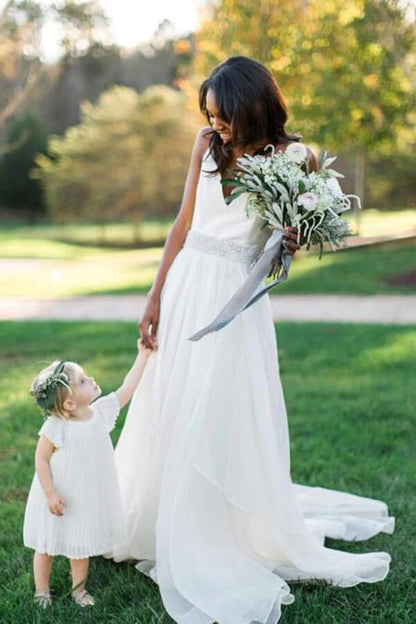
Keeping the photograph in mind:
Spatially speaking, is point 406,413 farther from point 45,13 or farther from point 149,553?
point 45,13

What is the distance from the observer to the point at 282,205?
9.52 ft

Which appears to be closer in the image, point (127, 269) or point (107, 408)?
point (107, 408)

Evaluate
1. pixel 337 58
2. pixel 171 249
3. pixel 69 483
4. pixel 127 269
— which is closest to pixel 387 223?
pixel 127 269

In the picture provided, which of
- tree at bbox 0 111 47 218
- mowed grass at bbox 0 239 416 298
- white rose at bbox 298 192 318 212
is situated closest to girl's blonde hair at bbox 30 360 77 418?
white rose at bbox 298 192 318 212

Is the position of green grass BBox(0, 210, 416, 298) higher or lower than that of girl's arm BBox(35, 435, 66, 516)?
lower

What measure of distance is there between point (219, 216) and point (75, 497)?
113 cm

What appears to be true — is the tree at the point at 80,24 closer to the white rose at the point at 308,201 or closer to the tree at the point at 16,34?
the tree at the point at 16,34

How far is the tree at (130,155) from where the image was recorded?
2445 centimetres

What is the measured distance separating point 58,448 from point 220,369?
2.09 ft

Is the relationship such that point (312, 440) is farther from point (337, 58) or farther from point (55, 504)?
point (337, 58)

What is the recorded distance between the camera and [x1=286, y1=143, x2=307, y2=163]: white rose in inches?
114

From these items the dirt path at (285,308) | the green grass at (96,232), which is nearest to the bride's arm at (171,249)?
the dirt path at (285,308)

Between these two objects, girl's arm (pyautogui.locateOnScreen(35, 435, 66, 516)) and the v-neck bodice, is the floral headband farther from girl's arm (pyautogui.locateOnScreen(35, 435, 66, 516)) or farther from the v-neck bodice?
the v-neck bodice

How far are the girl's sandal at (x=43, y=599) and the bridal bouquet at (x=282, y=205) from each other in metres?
1.08
